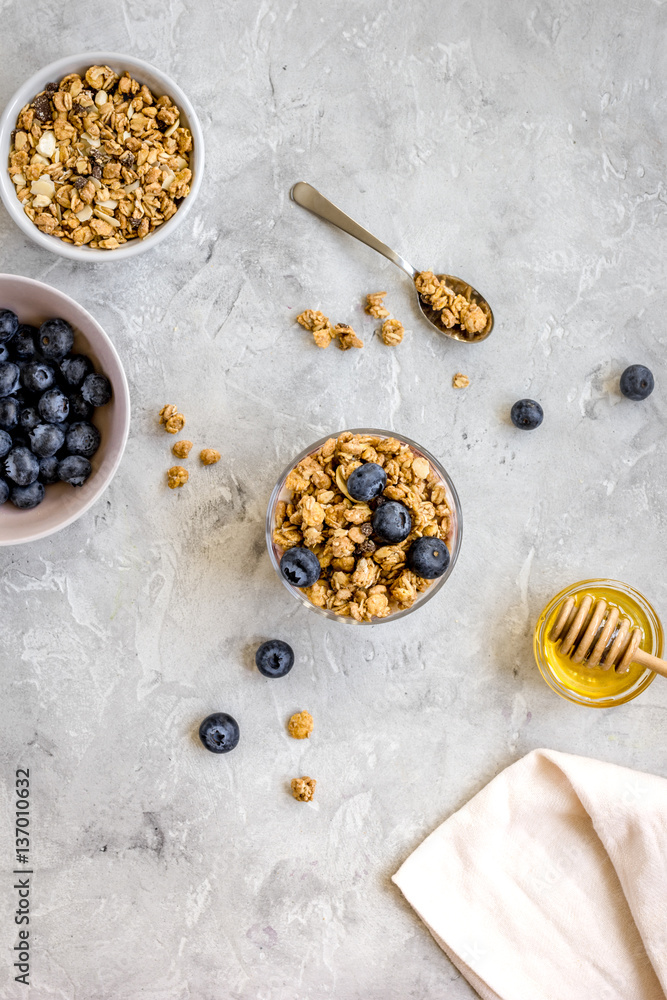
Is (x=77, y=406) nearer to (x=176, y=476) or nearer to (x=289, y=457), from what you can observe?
(x=176, y=476)

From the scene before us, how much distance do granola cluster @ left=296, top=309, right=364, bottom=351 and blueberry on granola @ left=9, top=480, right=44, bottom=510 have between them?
0.58 m

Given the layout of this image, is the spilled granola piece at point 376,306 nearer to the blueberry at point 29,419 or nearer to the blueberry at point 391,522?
the blueberry at point 391,522

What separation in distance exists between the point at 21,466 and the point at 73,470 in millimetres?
84

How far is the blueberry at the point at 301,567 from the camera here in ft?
3.93

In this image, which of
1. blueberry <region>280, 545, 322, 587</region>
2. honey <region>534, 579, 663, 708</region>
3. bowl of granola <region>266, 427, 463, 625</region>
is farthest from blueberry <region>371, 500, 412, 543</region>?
honey <region>534, 579, 663, 708</region>

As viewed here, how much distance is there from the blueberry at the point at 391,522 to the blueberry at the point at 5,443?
637 millimetres

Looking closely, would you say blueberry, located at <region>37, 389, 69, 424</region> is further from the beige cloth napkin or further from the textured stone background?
the beige cloth napkin

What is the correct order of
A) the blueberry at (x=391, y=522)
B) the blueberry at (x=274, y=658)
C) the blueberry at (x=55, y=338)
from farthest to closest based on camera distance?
the blueberry at (x=274, y=658)
the blueberry at (x=55, y=338)
the blueberry at (x=391, y=522)

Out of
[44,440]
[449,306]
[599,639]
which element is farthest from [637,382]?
[44,440]

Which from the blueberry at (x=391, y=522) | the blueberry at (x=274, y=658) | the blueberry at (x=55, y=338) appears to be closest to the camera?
the blueberry at (x=391, y=522)

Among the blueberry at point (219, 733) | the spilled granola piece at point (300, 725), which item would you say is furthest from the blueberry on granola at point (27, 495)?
the spilled granola piece at point (300, 725)

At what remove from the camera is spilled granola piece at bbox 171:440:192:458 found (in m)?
1.42

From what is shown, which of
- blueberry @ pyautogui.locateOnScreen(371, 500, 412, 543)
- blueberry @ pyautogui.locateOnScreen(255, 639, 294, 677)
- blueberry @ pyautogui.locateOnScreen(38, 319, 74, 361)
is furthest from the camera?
blueberry @ pyautogui.locateOnScreen(255, 639, 294, 677)

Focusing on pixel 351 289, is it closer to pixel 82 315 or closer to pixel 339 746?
pixel 82 315
